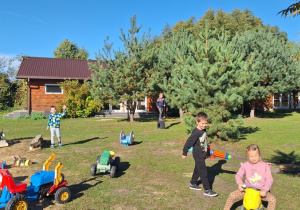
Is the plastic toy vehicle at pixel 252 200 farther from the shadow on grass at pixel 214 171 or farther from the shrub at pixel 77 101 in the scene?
the shrub at pixel 77 101

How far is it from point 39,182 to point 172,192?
2.52 m

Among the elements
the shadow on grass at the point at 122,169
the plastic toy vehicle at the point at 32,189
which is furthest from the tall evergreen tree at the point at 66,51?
the plastic toy vehicle at the point at 32,189

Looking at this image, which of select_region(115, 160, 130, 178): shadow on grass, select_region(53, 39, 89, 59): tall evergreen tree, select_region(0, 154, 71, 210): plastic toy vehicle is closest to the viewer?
select_region(0, 154, 71, 210): plastic toy vehicle

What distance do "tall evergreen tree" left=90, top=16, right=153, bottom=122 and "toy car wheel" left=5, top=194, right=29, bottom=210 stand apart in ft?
42.7

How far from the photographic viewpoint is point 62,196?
4848mm

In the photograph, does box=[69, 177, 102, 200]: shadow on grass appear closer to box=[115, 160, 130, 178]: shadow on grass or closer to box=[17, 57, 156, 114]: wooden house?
box=[115, 160, 130, 178]: shadow on grass

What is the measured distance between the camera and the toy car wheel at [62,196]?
15.7 feet

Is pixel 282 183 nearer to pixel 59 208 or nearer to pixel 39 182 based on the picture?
pixel 59 208

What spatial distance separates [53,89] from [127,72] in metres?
10.5

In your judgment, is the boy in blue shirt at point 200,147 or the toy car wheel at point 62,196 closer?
the toy car wheel at point 62,196

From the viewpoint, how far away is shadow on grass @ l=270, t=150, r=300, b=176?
6.91 meters

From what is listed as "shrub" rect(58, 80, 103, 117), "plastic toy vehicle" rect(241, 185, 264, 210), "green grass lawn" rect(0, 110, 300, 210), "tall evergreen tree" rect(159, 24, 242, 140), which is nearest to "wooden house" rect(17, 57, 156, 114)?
"shrub" rect(58, 80, 103, 117)

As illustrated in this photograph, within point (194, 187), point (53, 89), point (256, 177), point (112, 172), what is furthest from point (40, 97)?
point (256, 177)

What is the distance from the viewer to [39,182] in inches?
187
